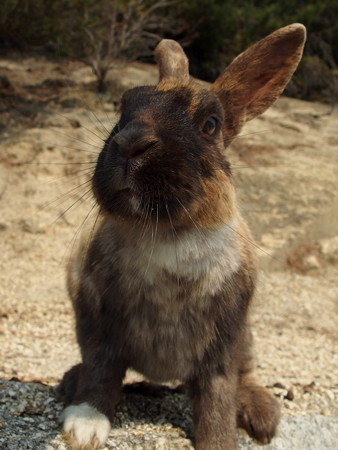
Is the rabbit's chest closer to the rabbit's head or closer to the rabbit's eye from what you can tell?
the rabbit's head

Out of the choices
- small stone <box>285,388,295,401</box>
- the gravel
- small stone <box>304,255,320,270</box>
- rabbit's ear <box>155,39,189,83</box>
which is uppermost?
rabbit's ear <box>155,39,189,83</box>

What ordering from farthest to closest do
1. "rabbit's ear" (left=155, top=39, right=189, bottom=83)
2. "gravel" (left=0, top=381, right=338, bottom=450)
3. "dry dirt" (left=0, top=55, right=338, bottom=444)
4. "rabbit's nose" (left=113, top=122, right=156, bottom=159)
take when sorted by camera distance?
"dry dirt" (left=0, top=55, right=338, bottom=444), "rabbit's ear" (left=155, top=39, right=189, bottom=83), "gravel" (left=0, top=381, right=338, bottom=450), "rabbit's nose" (left=113, top=122, right=156, bottom=159)

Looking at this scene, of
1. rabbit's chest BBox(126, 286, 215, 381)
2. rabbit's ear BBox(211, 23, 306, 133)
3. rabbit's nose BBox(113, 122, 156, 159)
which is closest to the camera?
rabbit's nose BBox(113, 122, 156, 159)

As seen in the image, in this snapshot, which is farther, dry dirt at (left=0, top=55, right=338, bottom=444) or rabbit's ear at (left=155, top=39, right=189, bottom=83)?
dry dirt at (left=0, top=55, right=338, bottom=444)

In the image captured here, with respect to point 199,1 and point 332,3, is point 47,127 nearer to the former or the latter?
point 199,1

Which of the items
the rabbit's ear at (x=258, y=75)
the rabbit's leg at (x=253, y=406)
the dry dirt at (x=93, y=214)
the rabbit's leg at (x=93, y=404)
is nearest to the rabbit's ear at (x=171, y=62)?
the rabbit's ear at (x=258, y=75)

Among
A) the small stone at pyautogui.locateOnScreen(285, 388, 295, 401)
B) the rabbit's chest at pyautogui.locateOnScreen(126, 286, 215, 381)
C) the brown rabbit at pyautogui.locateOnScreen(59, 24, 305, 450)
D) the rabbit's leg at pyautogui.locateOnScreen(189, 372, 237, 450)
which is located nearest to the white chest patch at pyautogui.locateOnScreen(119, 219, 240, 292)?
the brown rabbit at pyautogui.locateOnScreen(59, 24, 305, 450)

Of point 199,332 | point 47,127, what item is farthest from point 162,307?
point 47,127
